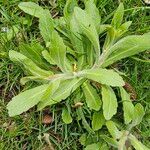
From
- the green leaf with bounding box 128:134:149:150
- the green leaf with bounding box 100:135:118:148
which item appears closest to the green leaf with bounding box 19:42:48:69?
the green leaf with bounding box 100:135:118:148

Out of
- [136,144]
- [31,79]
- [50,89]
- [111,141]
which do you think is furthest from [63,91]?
[136,144]

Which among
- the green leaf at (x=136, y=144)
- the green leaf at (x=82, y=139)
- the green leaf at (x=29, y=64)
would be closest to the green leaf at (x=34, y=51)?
the green leaf at (x=29, y=64)

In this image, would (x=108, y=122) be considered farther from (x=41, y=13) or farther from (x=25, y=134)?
(x=41, y=13)

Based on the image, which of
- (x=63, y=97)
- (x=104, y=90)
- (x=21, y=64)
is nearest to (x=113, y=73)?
(x=104, y=90)

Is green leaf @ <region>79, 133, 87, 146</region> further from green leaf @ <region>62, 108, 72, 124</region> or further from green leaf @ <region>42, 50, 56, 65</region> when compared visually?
green leaf @ <region>42, 50, 56, 65</region>

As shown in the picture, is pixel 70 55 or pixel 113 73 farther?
pixel 70 55

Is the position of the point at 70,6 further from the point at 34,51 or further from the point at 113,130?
the point at 113,130
